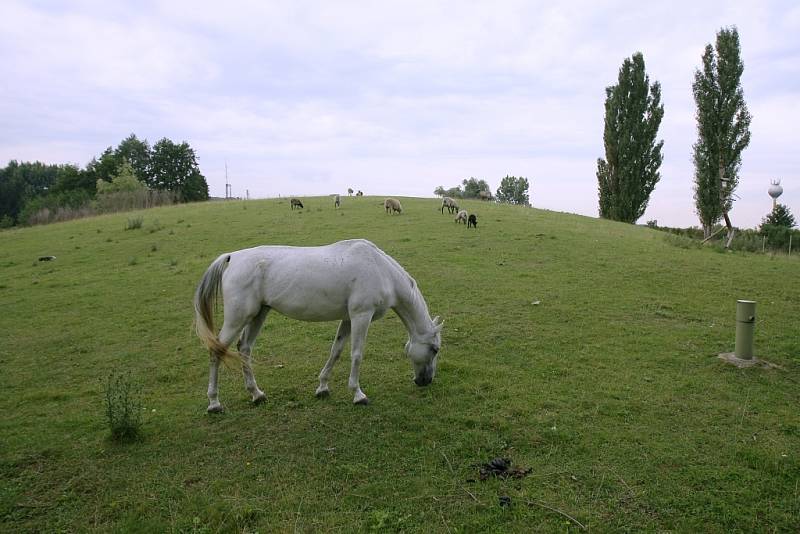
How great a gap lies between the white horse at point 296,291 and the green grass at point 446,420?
0.83m

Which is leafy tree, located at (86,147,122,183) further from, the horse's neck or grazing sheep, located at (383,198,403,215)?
the horse's neck

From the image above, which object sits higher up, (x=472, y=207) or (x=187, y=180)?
(x=187, y=180)

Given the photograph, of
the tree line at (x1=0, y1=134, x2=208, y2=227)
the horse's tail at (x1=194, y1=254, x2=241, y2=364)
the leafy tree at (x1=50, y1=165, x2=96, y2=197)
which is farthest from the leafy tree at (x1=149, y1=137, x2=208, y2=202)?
the horse's tail at (x1=194, y1=254, x2=241, y2=364)

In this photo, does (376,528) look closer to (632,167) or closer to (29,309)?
(29,309)

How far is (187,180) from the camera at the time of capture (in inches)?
2496

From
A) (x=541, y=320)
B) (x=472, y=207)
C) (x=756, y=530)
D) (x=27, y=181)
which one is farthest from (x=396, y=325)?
(x=27, y=181)

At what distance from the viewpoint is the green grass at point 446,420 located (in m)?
3.54

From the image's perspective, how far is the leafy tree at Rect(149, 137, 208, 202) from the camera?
6234cm

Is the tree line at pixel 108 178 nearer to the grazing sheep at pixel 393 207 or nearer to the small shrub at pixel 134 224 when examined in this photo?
the small shrub at pixel 134 224

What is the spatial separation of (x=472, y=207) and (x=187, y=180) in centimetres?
4949

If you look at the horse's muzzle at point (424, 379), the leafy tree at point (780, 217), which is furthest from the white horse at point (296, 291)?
the leafy tree at point (780, 217)

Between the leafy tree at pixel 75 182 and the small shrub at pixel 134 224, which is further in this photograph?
the leafy tree at pixel 75 182

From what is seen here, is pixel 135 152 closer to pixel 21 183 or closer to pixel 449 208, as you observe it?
pixel 21 183

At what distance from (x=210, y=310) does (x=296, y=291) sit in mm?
1006
